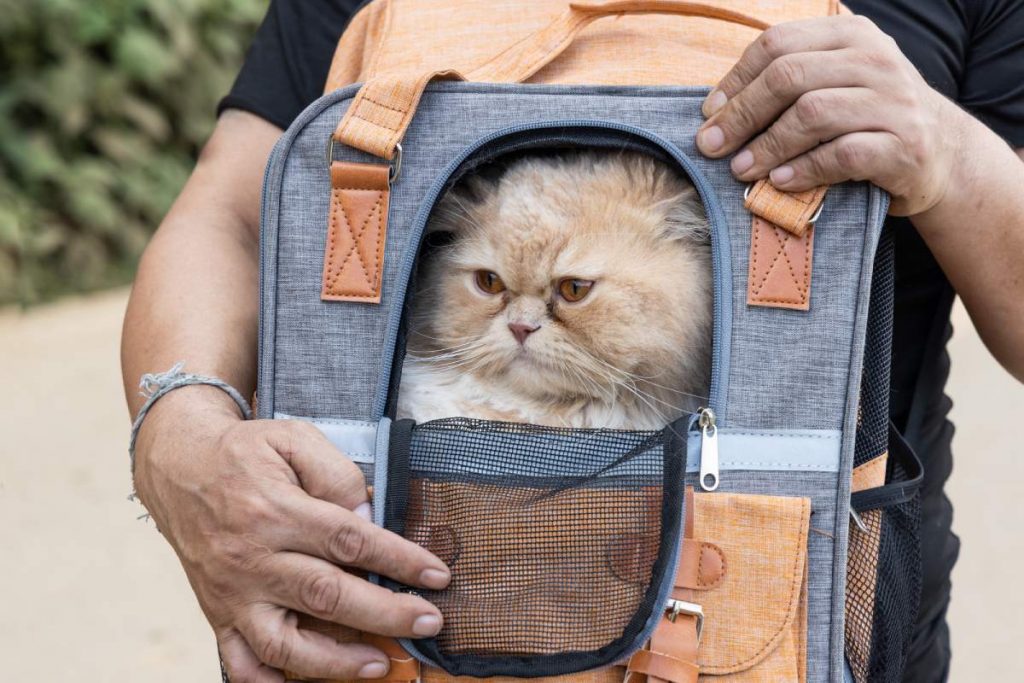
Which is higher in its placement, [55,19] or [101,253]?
[55,19]

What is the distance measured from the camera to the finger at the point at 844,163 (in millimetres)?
1045

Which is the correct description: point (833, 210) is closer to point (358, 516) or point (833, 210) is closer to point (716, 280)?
point (716, 280)

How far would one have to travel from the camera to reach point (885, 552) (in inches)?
46.3

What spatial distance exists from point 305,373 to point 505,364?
0.25m

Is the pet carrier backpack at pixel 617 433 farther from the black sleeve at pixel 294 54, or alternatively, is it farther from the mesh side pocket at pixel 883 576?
the black sleeve at pixel 294 54

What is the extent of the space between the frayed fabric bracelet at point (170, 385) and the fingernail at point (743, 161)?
0.62 metres

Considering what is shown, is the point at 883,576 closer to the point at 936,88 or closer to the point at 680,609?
the point at 680,609

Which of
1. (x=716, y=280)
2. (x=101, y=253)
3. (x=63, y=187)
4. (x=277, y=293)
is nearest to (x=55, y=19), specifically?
(x=63, y=187)

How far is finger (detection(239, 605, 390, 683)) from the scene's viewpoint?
108 cm

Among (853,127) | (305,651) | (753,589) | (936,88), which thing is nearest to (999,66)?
(936,88)

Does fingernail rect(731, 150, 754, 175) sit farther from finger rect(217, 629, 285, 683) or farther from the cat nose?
finger rect(217, 629, 285, 683)

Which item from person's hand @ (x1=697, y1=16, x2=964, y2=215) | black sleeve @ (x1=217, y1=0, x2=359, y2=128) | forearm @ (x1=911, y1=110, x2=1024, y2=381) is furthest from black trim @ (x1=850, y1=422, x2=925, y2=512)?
black sleeve @ (x1=217, y1=0, x2=359, y2=128)

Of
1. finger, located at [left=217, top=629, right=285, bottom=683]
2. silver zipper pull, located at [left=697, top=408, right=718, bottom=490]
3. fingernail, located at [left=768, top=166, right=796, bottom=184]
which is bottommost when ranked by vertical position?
finger, located at [left=217, top=629, right=285, bottom=683]

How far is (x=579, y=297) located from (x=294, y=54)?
1.90ft
